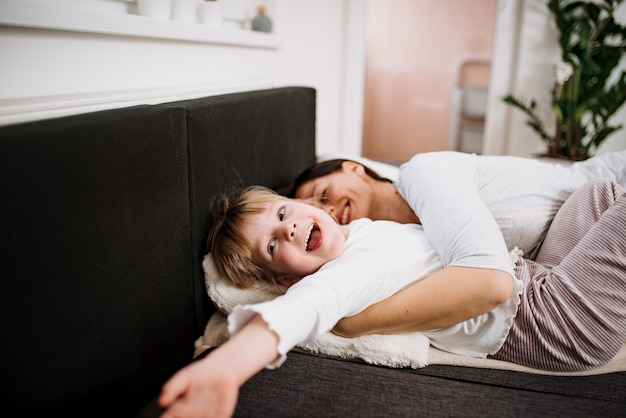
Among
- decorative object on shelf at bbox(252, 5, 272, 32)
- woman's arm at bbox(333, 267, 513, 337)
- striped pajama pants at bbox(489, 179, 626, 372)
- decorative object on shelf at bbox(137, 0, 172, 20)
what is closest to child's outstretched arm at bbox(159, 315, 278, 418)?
woman's arm at bbox(333, 267, 513, 337)

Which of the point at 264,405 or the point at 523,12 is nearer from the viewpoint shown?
the point at 264,405

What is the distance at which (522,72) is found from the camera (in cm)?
347

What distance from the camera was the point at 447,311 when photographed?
3.24ft

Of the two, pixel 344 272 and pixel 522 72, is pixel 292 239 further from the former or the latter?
pixel 522 72

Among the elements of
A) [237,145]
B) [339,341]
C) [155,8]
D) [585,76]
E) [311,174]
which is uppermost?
[155,8]

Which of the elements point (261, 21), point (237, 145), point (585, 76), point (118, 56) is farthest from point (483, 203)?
point (585, 76)

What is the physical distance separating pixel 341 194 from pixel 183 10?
2.48 ft

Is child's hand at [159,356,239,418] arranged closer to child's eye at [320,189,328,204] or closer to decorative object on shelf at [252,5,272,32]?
child's eye at [320,189,328,204]

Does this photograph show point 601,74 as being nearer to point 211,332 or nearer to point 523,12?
point 523,12

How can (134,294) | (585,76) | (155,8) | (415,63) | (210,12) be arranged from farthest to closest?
(415,63) < (585,76) < (210,12) < (155,8) < (134,294)

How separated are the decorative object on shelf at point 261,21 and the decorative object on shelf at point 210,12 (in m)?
0.41

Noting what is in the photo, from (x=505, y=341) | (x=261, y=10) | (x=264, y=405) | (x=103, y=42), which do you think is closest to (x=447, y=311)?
(x=505, y=341)

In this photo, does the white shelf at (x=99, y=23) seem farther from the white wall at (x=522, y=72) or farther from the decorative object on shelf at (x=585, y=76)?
the white wall at (x=522, y=72)

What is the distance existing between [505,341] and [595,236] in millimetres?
325
